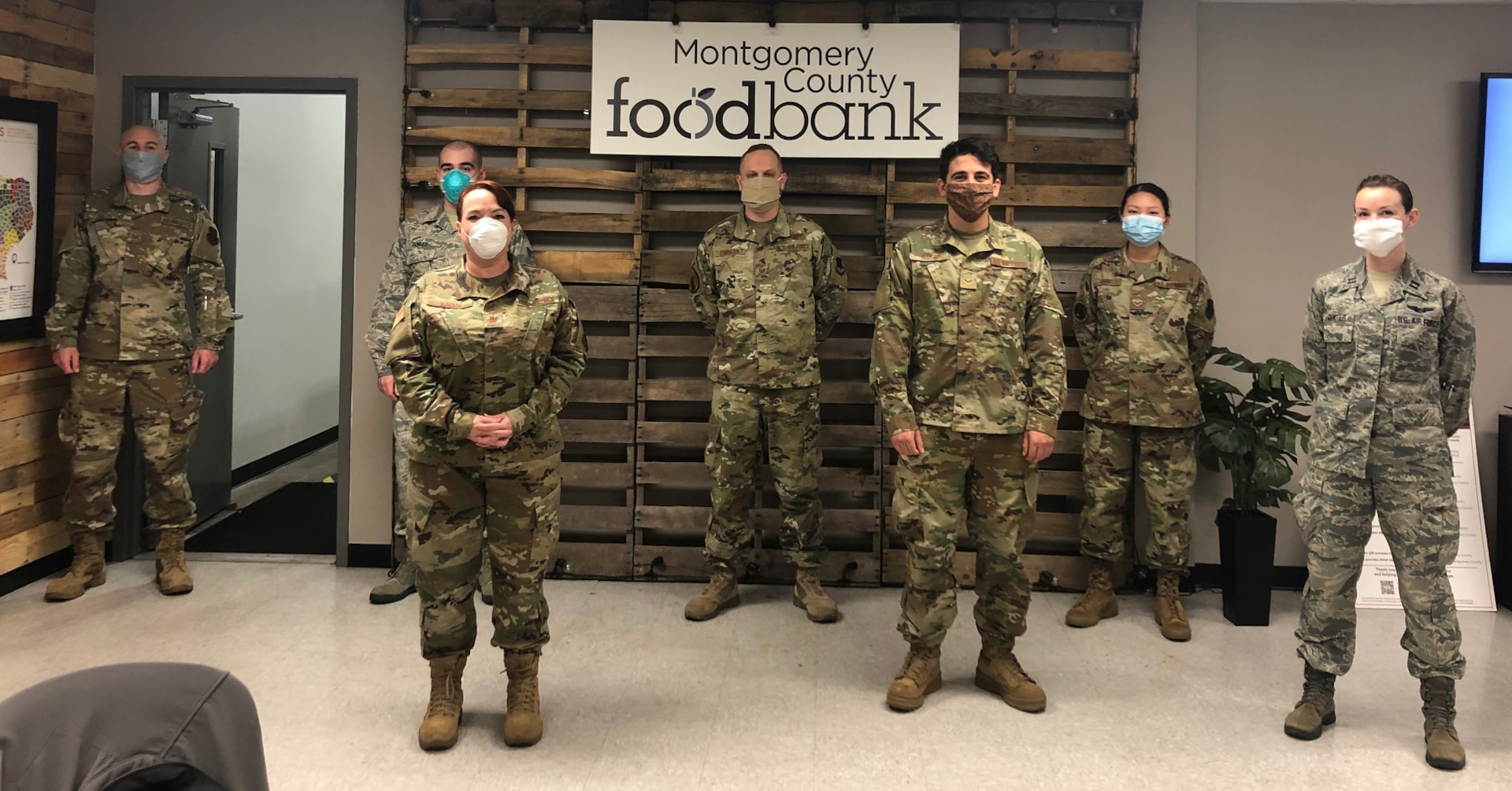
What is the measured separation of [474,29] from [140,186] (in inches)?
63.2

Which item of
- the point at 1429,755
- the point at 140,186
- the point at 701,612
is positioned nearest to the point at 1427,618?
the point at 1429,755

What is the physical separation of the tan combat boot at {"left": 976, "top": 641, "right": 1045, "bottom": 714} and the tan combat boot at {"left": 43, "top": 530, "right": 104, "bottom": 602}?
12.1 ft

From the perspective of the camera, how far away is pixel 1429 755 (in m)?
2.77

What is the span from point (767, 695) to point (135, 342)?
305 cm

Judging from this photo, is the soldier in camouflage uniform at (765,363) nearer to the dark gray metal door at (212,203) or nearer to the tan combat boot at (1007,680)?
the tan combat boot at (1007,680)

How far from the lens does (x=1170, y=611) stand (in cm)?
384

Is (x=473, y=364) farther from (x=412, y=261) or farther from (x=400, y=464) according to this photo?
(x=400, y=464)

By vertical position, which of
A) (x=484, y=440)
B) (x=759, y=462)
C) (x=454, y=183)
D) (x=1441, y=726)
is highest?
(x=454, y=183)

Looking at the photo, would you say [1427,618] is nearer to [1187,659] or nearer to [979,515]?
[1187,659]

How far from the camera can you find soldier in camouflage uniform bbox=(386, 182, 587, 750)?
2.65 m

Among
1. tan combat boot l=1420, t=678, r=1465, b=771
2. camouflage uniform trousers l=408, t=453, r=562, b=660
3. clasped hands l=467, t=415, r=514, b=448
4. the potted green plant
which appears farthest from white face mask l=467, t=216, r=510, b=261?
tan combat boot l=1420, t=678, r=1465, b=771

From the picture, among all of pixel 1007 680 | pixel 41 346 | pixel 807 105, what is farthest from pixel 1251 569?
pixel 41 346

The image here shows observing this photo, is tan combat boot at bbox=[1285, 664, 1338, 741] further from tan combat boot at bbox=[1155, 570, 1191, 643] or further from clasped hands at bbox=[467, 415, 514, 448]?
clasped hands at bbox=[467, 415, 514, 448]

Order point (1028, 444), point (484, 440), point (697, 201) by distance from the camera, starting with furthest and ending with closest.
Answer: point (697, 201)
point (1028, 444)
point (484, 440)
